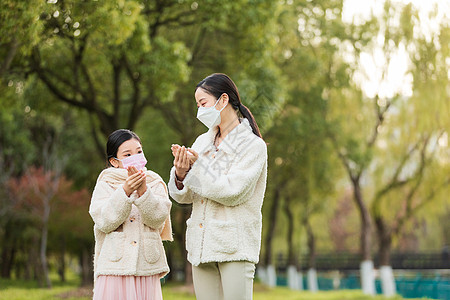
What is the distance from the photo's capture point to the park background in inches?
507

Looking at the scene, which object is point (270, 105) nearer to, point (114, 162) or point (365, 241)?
point (365, 241)

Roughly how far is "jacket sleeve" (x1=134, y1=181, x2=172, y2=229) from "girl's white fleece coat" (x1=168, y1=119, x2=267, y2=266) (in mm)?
164

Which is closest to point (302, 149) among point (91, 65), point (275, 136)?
point (275, 136)

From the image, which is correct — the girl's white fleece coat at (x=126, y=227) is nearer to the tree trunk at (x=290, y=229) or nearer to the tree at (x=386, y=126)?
the tree at (x=386, y=126)

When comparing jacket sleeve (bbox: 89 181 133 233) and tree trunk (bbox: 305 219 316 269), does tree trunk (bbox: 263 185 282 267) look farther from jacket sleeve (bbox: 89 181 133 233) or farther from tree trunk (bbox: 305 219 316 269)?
jacket sleeve (bbox: 89 181 133 233)

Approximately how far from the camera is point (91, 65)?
14953 millimetres

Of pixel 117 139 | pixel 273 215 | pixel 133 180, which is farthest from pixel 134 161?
pixel 273 215

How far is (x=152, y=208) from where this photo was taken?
352 centimetres

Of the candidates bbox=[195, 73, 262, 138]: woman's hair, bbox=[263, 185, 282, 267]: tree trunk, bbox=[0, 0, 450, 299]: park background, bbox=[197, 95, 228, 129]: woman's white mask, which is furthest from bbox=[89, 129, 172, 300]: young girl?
bbox=[263, 185, 282, 267]: tree trunk

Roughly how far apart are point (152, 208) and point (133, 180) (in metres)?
0.21

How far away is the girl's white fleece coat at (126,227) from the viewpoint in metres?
3.49

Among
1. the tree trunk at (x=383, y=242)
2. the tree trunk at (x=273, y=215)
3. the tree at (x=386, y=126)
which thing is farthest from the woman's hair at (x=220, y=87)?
the tree trunk at (x=273, y=215)

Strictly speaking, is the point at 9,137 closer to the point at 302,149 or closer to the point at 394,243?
the point at 302,149

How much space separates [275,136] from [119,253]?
1639 centimetres
